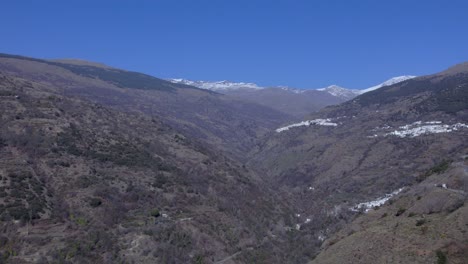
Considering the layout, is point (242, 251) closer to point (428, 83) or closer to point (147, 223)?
point (147, 223)

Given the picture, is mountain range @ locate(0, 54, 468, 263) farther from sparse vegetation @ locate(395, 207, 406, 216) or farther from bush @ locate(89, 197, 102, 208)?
sparse vegetation @ locate(395, 207, 406, 216)

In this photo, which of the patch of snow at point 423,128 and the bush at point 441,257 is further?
the patch of snow at point 423,128

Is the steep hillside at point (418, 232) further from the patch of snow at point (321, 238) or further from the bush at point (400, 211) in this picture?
the patch of snow at point (321, 238)

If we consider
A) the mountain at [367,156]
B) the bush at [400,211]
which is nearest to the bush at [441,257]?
the mountain at [367,156]

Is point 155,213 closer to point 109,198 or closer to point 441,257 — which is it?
point 109,198

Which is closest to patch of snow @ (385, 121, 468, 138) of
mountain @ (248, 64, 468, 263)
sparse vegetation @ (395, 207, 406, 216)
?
mountain @ (248, 64, 468, 263)

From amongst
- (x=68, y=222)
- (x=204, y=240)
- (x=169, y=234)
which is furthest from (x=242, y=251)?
(x=68, y=222)
